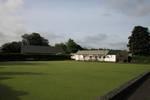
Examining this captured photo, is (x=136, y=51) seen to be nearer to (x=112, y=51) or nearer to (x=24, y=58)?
(x=112, y=51)

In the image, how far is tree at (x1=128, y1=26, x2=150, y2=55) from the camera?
9669cm

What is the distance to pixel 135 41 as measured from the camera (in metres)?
98.4

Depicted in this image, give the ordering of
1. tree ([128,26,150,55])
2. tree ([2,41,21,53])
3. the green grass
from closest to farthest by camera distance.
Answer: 1. the green grass
2. tree ([128,26,150,55])
3. tree ([2,41,21,53])

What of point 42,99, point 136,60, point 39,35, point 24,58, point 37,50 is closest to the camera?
point 42,99

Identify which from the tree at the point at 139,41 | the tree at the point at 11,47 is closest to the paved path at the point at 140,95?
the tree at the point at 139,41

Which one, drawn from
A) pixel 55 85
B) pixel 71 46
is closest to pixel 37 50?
pixel 71 46

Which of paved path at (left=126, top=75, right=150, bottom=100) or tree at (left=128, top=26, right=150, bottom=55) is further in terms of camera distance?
tree at (left=128, top=26, right=150, bottom=55)

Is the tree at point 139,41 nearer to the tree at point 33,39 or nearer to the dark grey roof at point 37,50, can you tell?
the dark grey roof at point 37,50

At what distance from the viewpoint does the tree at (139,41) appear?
9669 cm

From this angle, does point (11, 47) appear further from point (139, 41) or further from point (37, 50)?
point (139, 41)

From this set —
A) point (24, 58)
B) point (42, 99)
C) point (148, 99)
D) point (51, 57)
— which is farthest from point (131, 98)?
point (51, 57)

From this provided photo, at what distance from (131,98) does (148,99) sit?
27.0 inches

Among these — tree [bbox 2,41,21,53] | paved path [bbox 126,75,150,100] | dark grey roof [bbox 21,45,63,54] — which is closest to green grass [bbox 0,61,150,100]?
paved path [bbox 126,75,150,100]

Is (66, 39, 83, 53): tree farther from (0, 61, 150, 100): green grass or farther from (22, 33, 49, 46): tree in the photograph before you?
(0, 61, 150, 100): green grass
